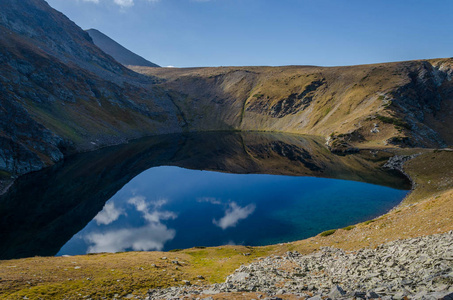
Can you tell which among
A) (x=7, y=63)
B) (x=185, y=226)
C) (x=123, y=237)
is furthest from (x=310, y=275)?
(x=7, y=63)

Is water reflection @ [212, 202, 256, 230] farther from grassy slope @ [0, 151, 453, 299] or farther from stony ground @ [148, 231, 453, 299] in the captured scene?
stony ground @ [148, 231, 453, 299]

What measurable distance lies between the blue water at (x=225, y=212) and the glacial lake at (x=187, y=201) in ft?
0.67

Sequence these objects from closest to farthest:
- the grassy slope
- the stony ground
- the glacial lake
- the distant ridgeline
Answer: the stony ground < the grassy slope < the glacial lake < the distant ridgeline

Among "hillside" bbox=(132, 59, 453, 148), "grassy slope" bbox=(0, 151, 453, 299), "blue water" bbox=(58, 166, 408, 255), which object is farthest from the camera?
"hillside" bbox=(132, 59, 453, 148)

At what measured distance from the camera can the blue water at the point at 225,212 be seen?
44.7 metres

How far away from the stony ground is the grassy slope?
9.79ft

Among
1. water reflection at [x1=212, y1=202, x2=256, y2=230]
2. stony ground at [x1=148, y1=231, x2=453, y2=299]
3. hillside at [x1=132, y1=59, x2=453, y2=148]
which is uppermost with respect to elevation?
hillside at [x1=132, y1=59, x2=453, y2=148]

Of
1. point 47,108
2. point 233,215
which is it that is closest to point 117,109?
point 47,108

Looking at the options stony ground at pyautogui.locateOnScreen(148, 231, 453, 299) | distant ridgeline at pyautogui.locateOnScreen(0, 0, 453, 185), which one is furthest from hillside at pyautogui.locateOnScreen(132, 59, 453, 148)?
stony ground at pyautogui.locateOnScreen(148, 231, 453, 299)

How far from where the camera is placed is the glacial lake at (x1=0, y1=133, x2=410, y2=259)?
45.1m

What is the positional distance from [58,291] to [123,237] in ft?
98.9

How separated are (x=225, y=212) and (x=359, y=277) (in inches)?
1639

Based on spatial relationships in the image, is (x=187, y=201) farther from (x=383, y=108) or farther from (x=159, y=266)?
(x=383, y=108)

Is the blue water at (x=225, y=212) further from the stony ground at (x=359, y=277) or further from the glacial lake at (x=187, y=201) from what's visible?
the stony ground at (x=359, y=277)
